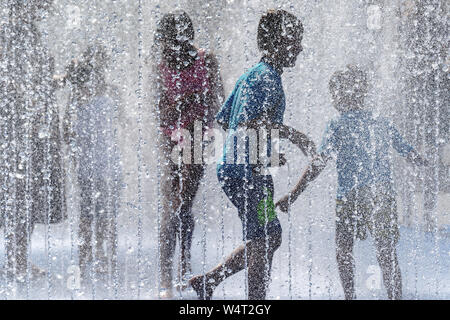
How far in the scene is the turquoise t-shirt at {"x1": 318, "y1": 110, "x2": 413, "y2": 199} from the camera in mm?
2529

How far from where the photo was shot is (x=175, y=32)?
2.81m

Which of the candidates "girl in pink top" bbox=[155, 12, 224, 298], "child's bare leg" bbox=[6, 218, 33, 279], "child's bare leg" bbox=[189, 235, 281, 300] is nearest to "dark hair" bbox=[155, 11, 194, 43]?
"girl in pink top" bbox=[155, 12, 224, 298]

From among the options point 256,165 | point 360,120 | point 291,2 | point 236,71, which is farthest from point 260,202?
point 236,71

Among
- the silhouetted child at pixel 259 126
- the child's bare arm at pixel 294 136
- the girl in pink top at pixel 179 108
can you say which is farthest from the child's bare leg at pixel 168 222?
the child's bare arm at pixel 294 136

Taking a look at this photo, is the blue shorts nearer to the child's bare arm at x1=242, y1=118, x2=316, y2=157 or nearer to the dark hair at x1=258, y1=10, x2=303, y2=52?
the child's bare arm at x1=242, y1=118, x2=316, y2=157

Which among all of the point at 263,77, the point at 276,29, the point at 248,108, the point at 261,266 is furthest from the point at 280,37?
the point at 261,266

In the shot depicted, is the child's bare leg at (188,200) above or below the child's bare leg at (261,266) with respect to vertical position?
above

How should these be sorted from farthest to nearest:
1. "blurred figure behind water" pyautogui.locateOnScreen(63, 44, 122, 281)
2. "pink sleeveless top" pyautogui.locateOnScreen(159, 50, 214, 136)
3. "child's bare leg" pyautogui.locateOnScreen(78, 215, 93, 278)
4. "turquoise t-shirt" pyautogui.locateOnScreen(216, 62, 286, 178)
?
"child's bare leg" pyautogui.locateOnScreen(78, 215, 93, 278) < "blurred figure behind water" pyautogui.locateOnScreen(63, 44, 122, 281) < "pink sleeveless top" pyautogui.locateOnScreen(159, 50, 214, 136) < "turquoise t-shirt" pyautogui.locateOnScreen(216, 62, 286, 178)

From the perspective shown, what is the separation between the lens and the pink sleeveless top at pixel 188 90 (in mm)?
2770

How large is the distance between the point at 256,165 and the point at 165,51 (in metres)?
0.81

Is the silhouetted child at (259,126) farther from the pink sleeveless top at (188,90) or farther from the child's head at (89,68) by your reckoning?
the child's head at (89,68)

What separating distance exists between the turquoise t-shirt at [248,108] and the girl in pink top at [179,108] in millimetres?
459

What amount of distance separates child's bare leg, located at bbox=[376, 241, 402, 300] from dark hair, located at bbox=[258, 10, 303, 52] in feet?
2.98

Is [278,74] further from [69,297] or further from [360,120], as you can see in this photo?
[69,297]
